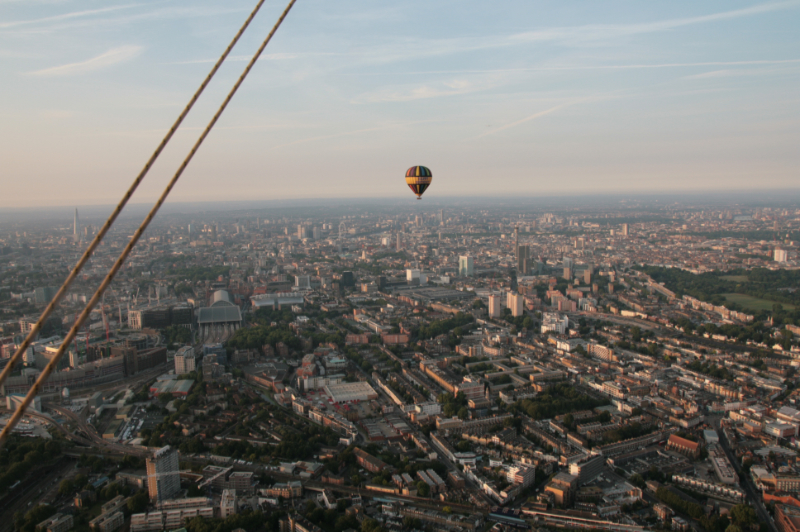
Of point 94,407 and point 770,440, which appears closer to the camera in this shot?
point 770,440

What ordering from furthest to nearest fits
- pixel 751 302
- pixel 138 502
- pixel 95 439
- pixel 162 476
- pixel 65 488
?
pixel 751 302, pixel 95 439, pixel 65 488, pixel 162 476, pixel 138 502

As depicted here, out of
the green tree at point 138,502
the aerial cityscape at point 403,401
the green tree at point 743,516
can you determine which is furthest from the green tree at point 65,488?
the green tree at point 743,516

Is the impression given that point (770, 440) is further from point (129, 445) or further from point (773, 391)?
point (129, 445)

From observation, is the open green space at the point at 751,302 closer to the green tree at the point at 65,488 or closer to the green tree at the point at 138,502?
the green tree at the point at 138,502

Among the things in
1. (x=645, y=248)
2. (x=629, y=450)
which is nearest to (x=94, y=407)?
(x=629, y=450)

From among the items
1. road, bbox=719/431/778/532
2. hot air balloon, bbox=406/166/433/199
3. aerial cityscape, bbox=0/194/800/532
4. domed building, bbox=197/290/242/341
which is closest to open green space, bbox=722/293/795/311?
aerial cityscape, bbox=0/194/800/532

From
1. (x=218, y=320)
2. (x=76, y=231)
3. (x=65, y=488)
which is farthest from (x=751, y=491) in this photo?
(x=76, y=231)

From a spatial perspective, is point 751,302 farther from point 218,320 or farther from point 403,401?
point 218,320

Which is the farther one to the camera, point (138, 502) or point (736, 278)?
point (736, 278)
